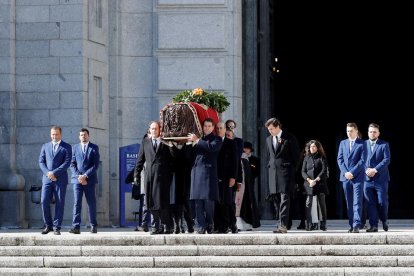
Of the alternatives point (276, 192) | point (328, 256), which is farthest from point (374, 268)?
point (276, 192)

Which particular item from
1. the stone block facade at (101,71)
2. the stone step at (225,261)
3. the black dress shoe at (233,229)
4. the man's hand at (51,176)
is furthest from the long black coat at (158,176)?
the stone block facade at (101,71)

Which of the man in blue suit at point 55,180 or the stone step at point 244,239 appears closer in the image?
the stone step at point 244,239

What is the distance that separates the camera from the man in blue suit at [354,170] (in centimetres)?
2358

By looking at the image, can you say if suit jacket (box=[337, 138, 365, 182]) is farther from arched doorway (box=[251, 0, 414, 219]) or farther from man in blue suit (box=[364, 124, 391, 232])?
arched doorway (box=[251, 0, 414, 219])

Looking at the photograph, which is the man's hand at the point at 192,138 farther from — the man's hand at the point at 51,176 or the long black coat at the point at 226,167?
the man's hand at the point at 51,176

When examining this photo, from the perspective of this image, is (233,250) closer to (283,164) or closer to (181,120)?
(283,164)

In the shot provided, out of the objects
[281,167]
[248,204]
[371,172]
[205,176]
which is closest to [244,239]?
[205,176]

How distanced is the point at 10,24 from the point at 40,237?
8154 mm

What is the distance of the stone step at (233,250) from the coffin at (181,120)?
2888 mm

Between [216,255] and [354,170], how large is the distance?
4.20 m

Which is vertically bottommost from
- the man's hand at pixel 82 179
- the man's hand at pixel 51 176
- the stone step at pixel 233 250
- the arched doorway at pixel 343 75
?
the stone step at pixel 233 250

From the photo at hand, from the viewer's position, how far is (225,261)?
1991 cm

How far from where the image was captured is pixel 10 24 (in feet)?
93.4

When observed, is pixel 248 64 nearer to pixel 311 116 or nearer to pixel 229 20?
pixel 229 20
